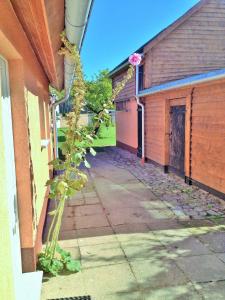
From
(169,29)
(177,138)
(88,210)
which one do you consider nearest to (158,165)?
(177,138)

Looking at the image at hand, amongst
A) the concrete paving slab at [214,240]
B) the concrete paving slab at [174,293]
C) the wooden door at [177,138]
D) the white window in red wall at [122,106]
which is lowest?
the concrete paving slab at [174,293]

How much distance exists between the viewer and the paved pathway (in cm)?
299

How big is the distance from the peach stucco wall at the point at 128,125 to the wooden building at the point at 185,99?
4 cm

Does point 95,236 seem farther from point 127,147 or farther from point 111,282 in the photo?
point 127,147

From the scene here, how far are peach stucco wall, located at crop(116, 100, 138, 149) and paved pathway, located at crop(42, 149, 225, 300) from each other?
588 centimetres

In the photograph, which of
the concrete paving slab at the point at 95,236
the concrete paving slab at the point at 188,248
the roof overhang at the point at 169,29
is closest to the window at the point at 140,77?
the roof overhang at the point at 169,29

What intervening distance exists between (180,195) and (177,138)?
91.3 inches

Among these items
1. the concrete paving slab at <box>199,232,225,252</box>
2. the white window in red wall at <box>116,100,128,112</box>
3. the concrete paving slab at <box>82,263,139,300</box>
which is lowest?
the concrete paving slab at <box>82,263,139,300</box>

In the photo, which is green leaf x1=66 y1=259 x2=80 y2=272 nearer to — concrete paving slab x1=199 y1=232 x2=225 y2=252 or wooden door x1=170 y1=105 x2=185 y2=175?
concrete paving slab x1=199 y1=232 x2=225 y2=252

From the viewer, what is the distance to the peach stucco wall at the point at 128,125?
12.5 metres

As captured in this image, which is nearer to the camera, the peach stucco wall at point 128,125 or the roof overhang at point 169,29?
the roof overhang at point 169,29

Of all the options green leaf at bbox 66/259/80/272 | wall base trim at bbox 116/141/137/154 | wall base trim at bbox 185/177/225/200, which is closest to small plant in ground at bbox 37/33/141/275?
green leaf at bbox 66/259/80/272

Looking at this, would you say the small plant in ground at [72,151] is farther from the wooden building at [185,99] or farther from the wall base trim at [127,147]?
the wall base trim at [127,147]

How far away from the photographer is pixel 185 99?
7535 mm
